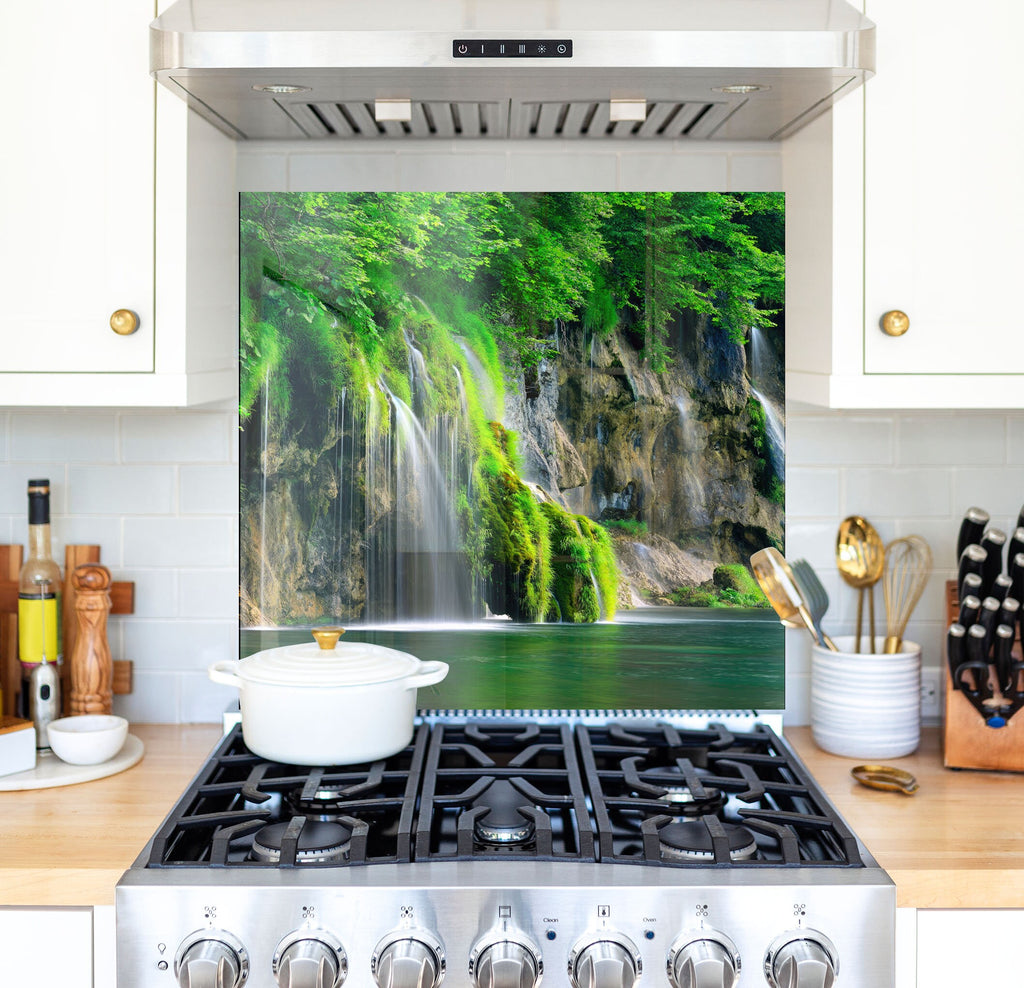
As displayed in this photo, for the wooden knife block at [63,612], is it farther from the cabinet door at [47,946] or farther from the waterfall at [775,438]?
the waterfall at [775,438]

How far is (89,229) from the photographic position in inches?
69.5

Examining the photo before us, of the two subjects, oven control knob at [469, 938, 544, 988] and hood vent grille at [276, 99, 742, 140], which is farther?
hood vent grille at [276, 99, 742, 140]

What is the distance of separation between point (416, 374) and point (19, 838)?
1055mm

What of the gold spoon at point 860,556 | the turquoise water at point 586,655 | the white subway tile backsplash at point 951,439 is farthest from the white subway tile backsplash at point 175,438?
the white subway tile backsplash at point 951,439

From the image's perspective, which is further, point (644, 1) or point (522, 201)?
point (522, 201)

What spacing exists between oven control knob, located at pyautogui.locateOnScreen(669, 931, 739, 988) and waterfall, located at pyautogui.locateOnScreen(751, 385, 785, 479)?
1.00m

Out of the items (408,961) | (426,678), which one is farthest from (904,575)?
(408,961)

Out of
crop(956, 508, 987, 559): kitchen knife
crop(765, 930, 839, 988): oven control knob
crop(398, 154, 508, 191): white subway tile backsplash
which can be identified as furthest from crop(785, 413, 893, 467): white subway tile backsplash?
crop(765, 930, 839, 988): oven control knob

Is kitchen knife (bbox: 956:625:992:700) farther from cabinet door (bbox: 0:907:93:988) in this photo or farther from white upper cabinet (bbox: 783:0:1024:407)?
cabinet door (bbox: 0:907:93:988)

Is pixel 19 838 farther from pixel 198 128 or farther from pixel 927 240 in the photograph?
pixel 927 240

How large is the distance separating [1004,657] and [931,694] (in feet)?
1.00

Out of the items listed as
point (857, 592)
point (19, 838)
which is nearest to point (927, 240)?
point (857, 592)

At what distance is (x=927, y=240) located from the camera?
176 cm

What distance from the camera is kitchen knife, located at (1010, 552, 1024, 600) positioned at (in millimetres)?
1918
